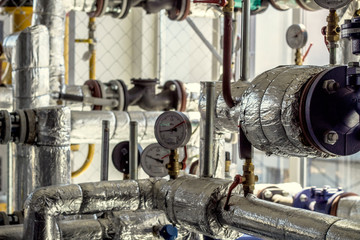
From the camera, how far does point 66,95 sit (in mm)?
2693

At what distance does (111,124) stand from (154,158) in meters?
0.66

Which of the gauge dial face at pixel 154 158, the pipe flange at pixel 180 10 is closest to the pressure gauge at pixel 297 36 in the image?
the pipe flange at pixel 180 10

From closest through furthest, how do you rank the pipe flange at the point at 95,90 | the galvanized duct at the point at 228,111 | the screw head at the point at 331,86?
the screw head at the point at 331,86 → the galvanized duct at the point at 228,111 → the pipe flange at the point at 95,90

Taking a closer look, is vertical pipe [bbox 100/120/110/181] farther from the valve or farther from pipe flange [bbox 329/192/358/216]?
pipe flange [bbox 329/192/358/216]

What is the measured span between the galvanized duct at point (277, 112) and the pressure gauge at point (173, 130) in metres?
0.33

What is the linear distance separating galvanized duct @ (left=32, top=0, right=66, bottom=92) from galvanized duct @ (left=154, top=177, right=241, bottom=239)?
1.09 meters

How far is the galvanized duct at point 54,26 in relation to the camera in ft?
8.52

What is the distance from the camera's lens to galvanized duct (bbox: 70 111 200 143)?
258cm

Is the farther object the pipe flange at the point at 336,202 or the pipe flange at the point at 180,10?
the pipe flange at the point at 180,10

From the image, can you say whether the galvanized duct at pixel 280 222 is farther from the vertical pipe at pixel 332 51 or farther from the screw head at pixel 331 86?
the vertical pipe at pixel 332 51

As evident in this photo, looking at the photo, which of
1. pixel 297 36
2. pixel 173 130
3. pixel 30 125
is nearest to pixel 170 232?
A: pixel 173 130

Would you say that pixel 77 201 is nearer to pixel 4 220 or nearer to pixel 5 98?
pixel 4 220

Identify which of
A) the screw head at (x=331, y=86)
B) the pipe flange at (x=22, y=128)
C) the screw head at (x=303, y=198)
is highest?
the screw head at (x=331, y=86)

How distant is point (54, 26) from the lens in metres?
2.63
